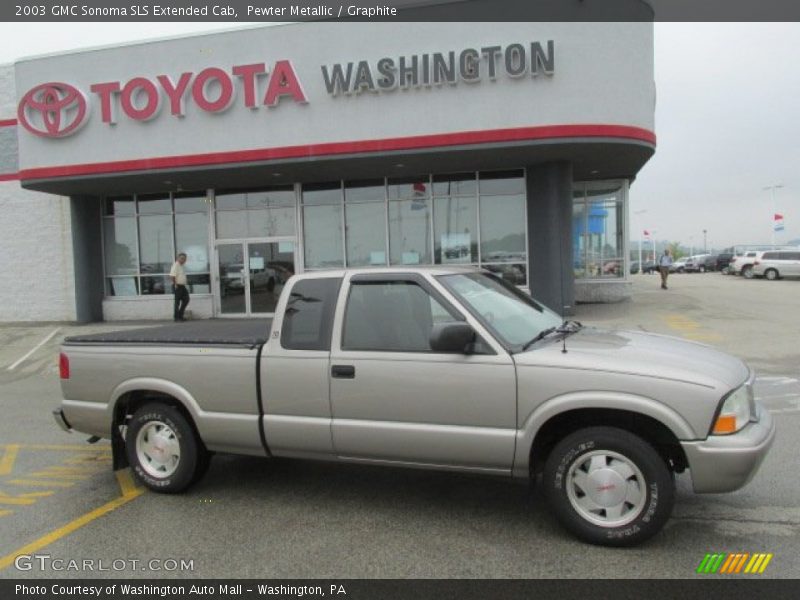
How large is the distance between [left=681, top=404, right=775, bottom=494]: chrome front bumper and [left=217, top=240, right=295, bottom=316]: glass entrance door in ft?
48.6

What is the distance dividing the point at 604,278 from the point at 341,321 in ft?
53.7

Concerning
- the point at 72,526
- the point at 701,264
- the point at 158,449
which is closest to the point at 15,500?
the point at 72,526

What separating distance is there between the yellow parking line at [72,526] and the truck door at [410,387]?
5.95ft

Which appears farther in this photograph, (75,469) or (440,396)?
(75,469)

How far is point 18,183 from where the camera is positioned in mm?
18703

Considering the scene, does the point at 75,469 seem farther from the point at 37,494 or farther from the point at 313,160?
the point at 313,160

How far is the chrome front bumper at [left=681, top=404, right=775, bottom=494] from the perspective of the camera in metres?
3.58

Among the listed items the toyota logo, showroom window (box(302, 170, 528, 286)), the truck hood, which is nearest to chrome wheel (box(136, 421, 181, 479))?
the truck hood

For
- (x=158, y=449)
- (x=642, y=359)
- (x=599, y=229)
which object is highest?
(x=599, y=229)

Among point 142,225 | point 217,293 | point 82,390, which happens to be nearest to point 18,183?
point 142,225

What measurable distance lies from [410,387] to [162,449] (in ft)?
7.15

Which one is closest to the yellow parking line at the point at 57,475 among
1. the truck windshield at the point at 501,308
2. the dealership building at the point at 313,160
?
the truck windshield at the point at 501,308

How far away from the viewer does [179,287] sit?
16859 millimetres

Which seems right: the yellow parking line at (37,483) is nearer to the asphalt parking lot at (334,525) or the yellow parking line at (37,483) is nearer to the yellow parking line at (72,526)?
the asphalt parking lot at (334,525)
